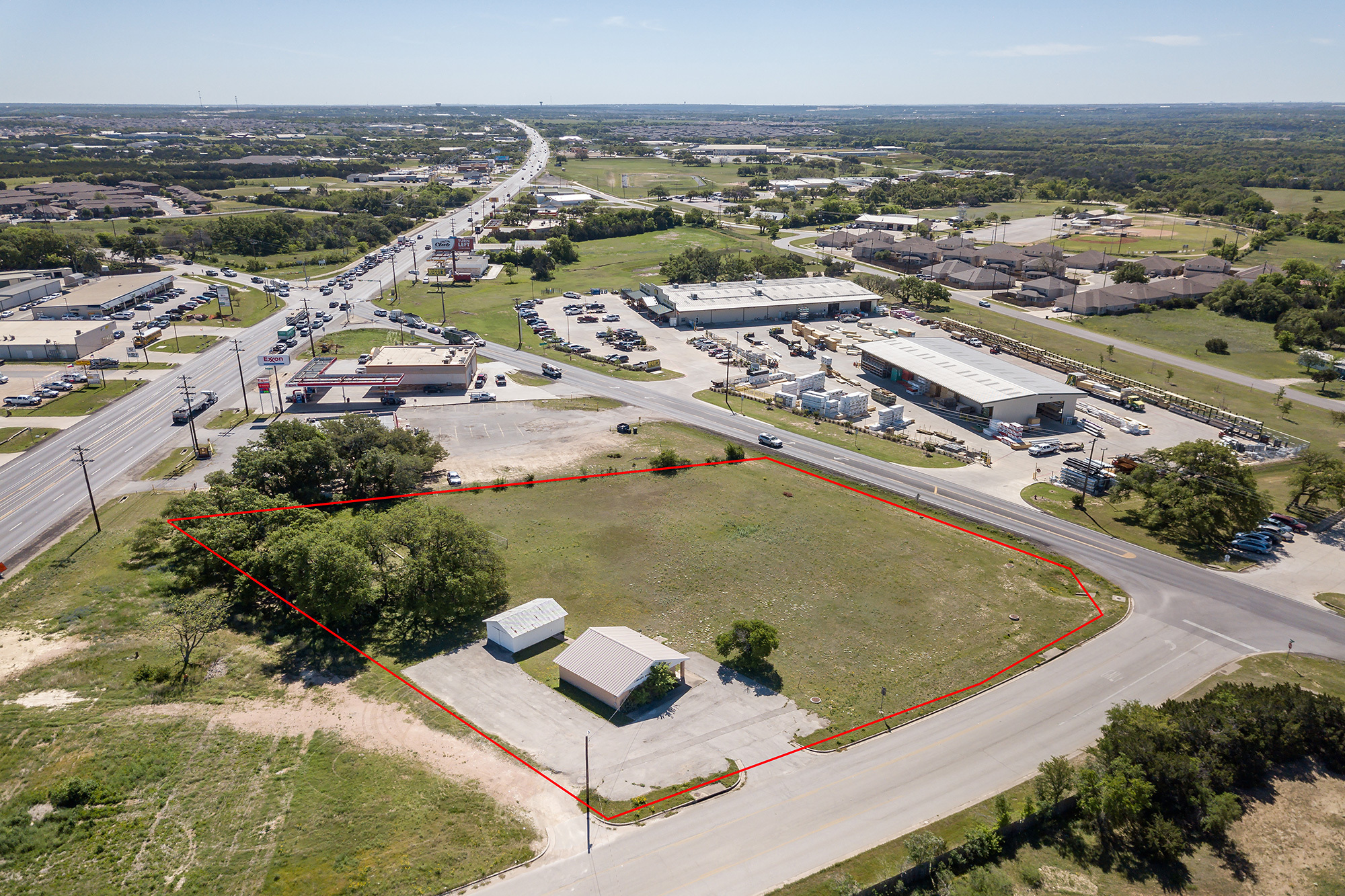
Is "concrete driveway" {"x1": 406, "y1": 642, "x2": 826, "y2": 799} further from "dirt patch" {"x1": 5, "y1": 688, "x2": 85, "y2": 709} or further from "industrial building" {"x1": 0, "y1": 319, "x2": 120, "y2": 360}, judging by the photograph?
"industrial building" {"x1": 0, "y1": 319, "x2": 120, "y2": 360}

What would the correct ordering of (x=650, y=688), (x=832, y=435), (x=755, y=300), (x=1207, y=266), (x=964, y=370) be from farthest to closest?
(x=1207, y=266) → (x=755, y=300) → (x=964, y=370) → (x=832, y=435) → (x=650, y=688)

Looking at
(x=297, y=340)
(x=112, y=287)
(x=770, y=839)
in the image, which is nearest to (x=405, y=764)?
(x=770, y=839)

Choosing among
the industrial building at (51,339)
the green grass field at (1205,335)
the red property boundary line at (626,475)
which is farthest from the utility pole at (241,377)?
the green grass field at (1205,335)

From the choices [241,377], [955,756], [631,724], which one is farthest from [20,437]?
[955,756]

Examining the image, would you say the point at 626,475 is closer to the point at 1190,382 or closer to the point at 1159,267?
the point at 1190,382

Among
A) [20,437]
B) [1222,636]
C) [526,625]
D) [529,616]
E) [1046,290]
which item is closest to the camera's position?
[526,625]

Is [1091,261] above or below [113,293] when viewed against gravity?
above
